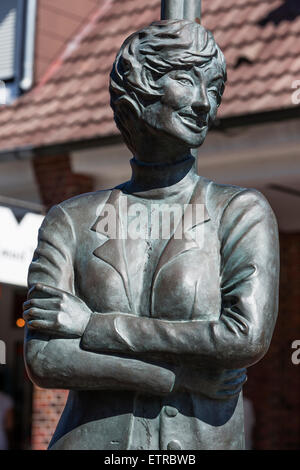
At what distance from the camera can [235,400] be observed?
286 cm

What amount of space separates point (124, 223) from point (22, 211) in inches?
209

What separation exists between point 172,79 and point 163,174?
1.00 ft

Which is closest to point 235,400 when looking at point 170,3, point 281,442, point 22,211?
point 170,3

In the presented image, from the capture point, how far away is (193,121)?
2.90 m

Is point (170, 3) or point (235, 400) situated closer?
point (235, 400)

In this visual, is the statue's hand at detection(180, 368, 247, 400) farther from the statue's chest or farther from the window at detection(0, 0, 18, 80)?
the window at detection(0, 0, 18, 80)

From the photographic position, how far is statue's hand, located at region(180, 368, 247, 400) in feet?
8.95

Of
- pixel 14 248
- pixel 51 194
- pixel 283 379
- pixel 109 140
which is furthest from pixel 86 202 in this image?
pixel 283 379

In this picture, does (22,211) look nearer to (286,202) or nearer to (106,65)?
(106,65)

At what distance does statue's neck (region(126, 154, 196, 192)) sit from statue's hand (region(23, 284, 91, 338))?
1.45 ft

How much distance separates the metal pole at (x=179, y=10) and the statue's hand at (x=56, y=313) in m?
1.00

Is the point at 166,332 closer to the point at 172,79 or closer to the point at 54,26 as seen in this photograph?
the point at 172,79

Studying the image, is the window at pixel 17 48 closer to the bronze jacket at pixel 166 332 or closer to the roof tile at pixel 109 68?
the roof tile at pixel 109 68

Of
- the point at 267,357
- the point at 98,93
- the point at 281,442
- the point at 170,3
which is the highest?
the point at 170,3
